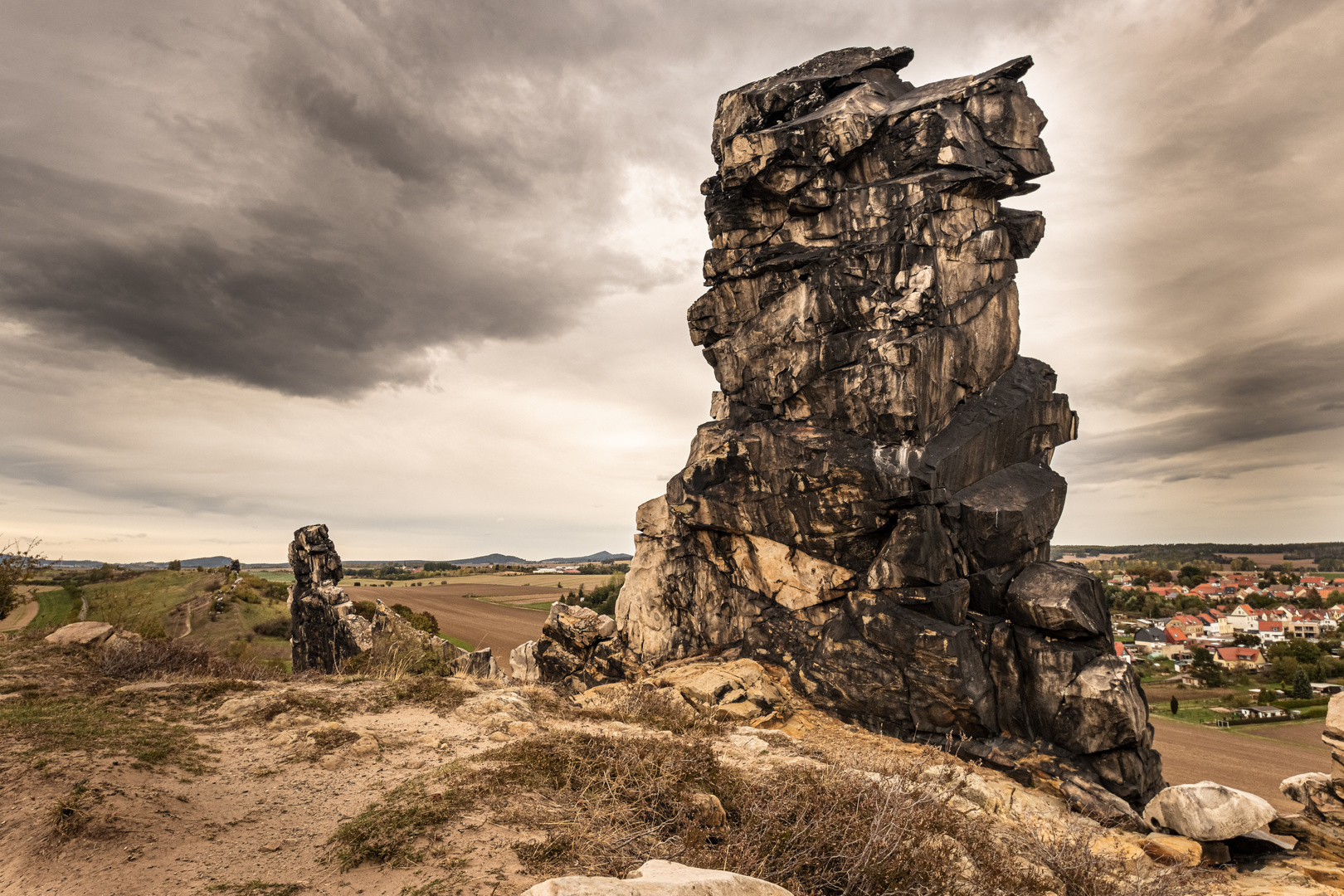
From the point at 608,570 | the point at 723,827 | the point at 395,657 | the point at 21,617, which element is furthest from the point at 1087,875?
the point at 608,570

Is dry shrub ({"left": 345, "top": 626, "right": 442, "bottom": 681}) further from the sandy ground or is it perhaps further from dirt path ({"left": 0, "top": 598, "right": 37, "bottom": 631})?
dirt path ({"left": 0, "top": 598, "right": 37, "bottom": 631})

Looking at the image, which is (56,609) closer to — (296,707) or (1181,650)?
(296,707)

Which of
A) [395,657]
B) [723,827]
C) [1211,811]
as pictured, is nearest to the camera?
[723,827]

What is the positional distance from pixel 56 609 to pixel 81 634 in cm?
1673

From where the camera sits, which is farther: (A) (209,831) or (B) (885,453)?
(B) (885,453)

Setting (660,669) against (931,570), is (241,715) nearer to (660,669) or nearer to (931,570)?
(660,669)

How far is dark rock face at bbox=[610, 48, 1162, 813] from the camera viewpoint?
1638 cm

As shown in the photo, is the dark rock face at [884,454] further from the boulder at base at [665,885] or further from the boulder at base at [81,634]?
the boulder at base at [665,885]

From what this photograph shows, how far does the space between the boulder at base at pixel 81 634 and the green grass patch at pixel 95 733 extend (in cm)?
649

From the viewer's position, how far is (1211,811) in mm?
11680

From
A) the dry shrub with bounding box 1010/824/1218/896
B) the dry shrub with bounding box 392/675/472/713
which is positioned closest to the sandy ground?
the dry shrub with bounding box 392/675/472/713

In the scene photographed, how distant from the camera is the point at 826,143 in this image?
21.3 m

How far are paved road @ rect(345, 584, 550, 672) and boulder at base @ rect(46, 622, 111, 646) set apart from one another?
2106 cm

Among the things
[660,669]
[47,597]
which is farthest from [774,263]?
[47,597]
